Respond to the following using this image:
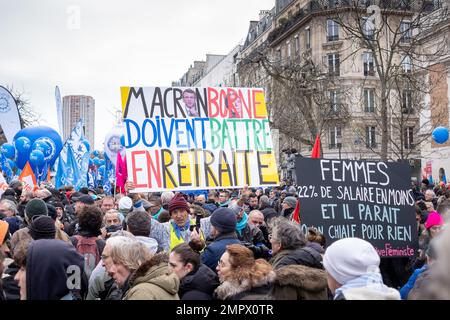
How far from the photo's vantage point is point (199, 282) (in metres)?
3.85

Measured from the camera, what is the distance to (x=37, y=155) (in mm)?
18266

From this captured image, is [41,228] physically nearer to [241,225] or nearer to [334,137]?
[241,225]

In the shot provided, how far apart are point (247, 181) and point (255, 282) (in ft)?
13.2

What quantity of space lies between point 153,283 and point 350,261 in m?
1.29

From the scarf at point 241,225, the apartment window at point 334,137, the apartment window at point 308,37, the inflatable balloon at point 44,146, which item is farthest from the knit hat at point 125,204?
the apartment window at point 308,37

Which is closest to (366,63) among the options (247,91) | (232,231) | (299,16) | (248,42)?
(299,16)

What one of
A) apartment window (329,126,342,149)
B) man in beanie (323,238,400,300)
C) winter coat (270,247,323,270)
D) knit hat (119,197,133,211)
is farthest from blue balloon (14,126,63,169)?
apartment window (329,126,342,149)

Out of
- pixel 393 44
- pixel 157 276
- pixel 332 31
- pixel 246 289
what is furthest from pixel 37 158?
pixel 332 31

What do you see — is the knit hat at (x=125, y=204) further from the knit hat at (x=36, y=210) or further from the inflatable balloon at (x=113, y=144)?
the inflatable balloon at (x=113, y=144)

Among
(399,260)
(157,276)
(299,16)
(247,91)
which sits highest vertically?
(299,16)

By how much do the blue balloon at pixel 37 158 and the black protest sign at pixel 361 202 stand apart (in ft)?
48.6

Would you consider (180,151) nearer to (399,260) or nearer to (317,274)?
(399,260)

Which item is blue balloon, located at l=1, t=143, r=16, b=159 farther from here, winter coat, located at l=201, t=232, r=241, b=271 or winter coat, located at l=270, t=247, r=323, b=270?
winter coat, located at l=270, t=247, r=323, b=270

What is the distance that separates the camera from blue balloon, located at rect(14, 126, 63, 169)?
1905cm
